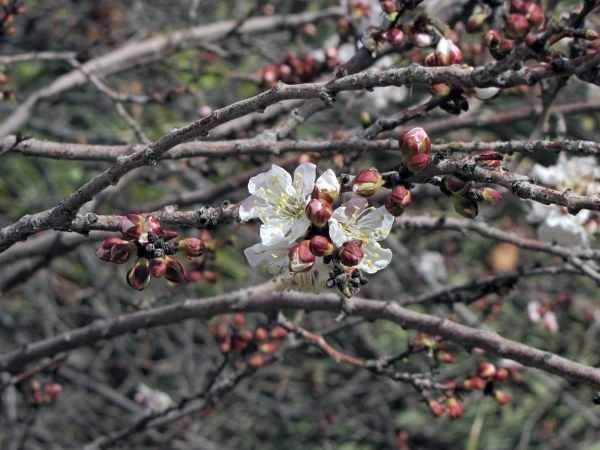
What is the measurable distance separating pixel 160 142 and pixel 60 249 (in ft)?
4.82

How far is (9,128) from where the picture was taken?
2.47 metres

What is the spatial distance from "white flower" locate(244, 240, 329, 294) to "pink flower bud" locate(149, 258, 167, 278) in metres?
0.19

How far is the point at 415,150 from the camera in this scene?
113 centimetres

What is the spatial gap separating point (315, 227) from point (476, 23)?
949 millimetres

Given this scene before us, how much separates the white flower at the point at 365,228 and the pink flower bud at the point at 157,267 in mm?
347

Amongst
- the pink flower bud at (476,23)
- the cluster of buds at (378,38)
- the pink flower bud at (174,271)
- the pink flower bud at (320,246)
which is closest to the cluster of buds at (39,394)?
the pink flower bud at (174,271)

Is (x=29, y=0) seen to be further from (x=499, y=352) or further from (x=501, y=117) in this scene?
(x=499, y=352)

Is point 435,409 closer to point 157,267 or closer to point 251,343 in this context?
point 251,343

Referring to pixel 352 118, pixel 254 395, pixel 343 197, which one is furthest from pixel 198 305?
pixel 352 118

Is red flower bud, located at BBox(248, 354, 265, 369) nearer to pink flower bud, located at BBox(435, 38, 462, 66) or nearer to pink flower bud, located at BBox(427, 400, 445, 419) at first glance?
pink flower bud, located at BBox(427, 400, 445, 419)

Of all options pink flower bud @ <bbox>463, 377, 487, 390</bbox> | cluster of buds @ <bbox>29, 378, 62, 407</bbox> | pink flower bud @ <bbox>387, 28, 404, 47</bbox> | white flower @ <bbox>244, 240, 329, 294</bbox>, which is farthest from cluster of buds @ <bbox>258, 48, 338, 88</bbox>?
cluster of buds @ <bbox>29, 378, 62, 407</bbox>

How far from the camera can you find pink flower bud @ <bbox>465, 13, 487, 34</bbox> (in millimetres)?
1739

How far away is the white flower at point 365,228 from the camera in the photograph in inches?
47.1

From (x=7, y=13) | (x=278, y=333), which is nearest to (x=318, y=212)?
(x=278, y=333)
